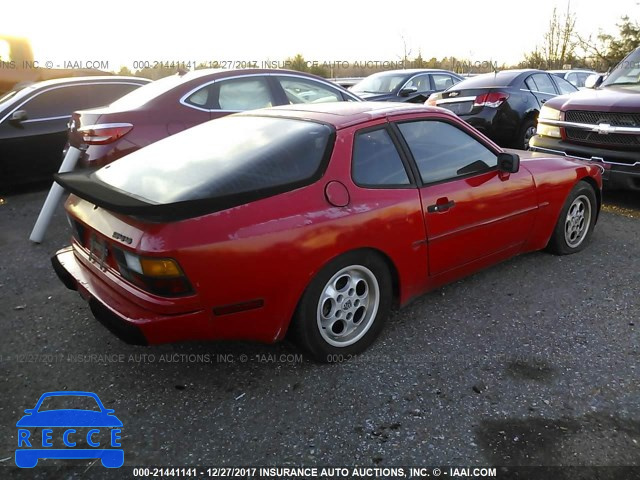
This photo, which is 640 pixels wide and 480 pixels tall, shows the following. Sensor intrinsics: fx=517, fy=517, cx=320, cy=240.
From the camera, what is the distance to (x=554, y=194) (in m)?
4.03

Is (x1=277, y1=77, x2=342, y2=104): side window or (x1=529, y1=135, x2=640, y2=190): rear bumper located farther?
(x1=277, y1=77, x2=342, y2=104): side window

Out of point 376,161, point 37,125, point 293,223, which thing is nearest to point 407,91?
point 37,125

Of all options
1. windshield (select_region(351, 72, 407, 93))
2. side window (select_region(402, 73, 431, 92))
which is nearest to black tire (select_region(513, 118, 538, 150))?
side window (select_region(402, 73, 431, 92))

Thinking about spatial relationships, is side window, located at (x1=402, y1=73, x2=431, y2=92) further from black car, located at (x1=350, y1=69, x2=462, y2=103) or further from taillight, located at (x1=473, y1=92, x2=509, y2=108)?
taillight, located at (x1=473, y1=92, x2=509, y2=108)

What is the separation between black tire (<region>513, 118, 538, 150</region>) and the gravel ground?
4793 mm

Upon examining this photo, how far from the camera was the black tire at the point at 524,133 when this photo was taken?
8.23 m

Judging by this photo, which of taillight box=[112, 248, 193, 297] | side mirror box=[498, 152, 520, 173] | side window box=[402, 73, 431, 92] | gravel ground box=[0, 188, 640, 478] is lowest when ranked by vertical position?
gravel ground box=[0, 188, 640, 478]

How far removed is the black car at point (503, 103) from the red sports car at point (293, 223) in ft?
15.4

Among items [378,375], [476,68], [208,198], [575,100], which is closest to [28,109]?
[208,198]

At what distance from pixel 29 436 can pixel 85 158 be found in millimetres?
3304

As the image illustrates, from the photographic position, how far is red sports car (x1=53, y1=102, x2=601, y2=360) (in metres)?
2.40

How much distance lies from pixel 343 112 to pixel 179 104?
2796 millimetres

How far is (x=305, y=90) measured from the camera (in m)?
6.18

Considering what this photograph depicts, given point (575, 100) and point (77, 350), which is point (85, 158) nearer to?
point (77, 350)
